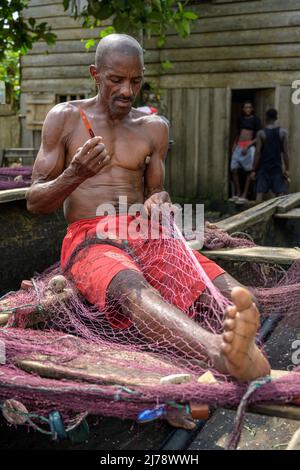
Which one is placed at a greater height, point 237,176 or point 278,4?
point 278,4

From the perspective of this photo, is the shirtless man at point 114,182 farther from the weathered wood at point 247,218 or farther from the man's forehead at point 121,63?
the weathered wood at point 247,218

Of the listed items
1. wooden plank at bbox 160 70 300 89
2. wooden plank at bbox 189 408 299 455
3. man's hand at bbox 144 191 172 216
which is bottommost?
wooden plank at bbox 189 408 299 455

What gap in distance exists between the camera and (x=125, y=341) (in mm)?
2461

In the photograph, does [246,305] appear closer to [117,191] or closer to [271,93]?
[117,191]

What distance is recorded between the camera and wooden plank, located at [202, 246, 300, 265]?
11.7 feet

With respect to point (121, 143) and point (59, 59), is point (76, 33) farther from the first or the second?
point (121, 143)

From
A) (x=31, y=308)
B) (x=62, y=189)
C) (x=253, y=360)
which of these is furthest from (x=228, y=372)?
(x=62, y=189)

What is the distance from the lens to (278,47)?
8.87 m

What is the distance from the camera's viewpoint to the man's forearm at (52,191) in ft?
8.46

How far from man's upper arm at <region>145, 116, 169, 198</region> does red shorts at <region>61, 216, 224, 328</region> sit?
1.50 ft

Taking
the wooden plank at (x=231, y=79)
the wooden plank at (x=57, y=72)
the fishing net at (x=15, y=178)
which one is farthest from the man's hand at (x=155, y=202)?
the wooden plank at (x=57, y=72)

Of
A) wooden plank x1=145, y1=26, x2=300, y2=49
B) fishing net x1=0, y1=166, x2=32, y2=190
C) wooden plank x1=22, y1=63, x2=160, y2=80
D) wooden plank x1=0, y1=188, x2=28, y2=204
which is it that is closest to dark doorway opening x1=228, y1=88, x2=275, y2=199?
wooden plank x1=145, y1=26, x2=300, y2=49

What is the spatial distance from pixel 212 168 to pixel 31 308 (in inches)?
297

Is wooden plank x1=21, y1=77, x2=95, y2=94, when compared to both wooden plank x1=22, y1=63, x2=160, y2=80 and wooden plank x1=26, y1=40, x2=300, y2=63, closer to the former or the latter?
wooden plank x1=22, y1=63, x2=160, y2=80
